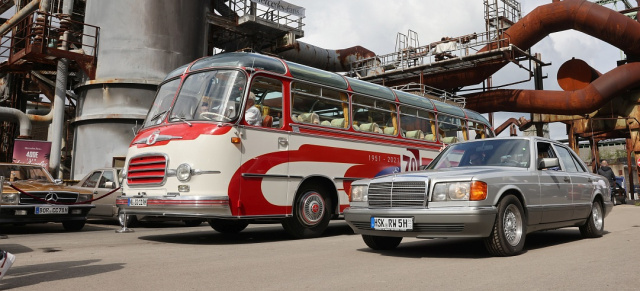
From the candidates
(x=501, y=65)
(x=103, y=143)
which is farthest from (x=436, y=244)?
(x=501, y=65)

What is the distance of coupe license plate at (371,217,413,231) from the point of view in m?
6.07

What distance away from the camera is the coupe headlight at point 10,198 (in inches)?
393

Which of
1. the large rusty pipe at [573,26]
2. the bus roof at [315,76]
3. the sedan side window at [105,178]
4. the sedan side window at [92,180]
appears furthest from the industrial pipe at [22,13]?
the large rusty pipe at [573,26]

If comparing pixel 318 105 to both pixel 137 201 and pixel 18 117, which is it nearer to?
pixel 137 201

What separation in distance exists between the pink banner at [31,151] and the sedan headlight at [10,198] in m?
8.69

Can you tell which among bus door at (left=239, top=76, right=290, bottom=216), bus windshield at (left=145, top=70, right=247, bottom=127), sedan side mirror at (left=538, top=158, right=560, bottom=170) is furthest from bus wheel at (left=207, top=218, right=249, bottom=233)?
sedan side mirror at (left=538, top=158, right=560, bottom=170)

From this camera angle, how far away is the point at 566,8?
2141 cm

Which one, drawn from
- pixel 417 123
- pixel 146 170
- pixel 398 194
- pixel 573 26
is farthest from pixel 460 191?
pixel 573 26

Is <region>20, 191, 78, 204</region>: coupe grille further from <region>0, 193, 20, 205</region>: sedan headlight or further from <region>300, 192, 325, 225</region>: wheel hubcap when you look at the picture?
<region>300, 192, 325, 225</region>: wheel hubcap

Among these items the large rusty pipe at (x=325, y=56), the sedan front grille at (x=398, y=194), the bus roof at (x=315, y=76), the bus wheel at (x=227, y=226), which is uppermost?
the large rusty pipe at (x=325, y=56)

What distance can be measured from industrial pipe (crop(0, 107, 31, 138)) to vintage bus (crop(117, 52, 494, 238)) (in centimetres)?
1582

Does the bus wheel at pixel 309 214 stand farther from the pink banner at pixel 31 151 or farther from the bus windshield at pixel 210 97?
the pink banner at pixel 31 151

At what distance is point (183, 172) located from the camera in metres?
7.86

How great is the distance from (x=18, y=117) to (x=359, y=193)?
20.1 m
